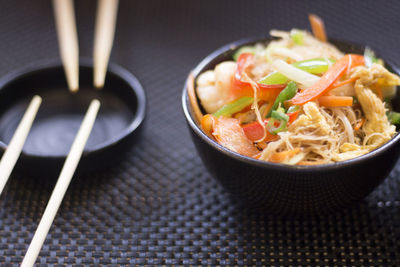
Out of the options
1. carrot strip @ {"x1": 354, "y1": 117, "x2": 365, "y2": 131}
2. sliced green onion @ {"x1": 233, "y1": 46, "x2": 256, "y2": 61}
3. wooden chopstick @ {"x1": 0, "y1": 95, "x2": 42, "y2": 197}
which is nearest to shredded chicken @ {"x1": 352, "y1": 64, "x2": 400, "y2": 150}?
carrot strip @ {"x1": 354, "y1": 117, "x2": 365, "y2": 131}

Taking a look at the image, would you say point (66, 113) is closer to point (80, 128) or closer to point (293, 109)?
point (80, 128)

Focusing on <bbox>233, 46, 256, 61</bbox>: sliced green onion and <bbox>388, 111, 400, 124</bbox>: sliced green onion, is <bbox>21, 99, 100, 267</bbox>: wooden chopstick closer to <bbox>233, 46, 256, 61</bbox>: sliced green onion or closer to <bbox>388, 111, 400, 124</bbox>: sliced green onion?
<bbox>233, 46, 256, 61</bbox>: sliced green onion

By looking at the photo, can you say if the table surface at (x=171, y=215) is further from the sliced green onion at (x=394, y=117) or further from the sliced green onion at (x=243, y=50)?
the sliced green onion at (x=243, y=50)

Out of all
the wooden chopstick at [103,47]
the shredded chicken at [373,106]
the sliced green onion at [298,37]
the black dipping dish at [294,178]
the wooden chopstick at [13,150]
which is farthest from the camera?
the wooden chopstick at [103,47]

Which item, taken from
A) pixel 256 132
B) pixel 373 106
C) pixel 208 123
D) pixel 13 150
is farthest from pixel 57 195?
pixel 373 106

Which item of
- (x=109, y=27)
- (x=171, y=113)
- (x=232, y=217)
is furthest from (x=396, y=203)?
(x=109, y=27)

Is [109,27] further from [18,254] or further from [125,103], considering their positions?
[18,254]

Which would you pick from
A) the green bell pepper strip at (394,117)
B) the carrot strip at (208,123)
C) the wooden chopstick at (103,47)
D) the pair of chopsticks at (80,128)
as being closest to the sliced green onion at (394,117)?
A: the green bell pepper strip at (394,117)
